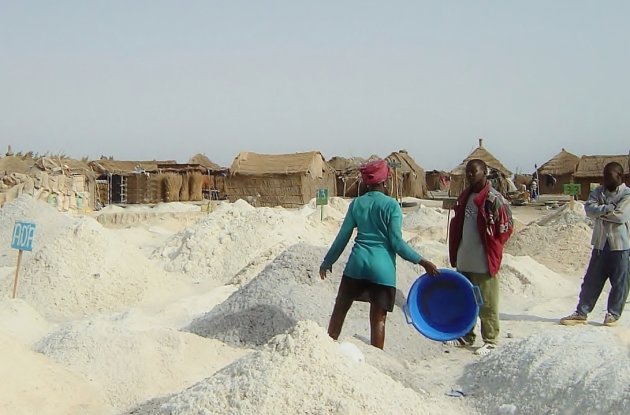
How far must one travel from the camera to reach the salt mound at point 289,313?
177 inches

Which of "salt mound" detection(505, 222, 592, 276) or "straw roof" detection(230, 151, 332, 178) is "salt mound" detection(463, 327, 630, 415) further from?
"straw roof" detection(230, 151, 332, 178)

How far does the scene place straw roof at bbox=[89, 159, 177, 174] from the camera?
23.5m

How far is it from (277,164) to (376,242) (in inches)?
675

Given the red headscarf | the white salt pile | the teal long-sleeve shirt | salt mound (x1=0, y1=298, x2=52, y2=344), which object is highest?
the red headscarf

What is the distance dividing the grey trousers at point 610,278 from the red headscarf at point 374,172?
6.99ft

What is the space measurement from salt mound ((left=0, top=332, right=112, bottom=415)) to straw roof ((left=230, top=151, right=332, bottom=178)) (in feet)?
54.2

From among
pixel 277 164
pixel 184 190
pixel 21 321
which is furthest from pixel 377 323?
pixel 184 190

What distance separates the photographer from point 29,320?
522cm

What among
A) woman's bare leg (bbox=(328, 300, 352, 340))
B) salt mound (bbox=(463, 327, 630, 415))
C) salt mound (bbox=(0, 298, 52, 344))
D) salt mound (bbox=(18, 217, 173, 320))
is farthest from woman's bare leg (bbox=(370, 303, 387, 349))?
salt mound (bbox=(18, 217, 173, 320))

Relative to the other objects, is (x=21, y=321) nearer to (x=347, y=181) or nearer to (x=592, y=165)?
(x=347, y=181)

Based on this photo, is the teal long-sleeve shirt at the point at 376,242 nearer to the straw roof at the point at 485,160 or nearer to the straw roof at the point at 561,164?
the straw roof at the point at 485,160

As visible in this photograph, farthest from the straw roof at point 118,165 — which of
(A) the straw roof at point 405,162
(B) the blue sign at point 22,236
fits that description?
(B) the blue sign at point 22,236

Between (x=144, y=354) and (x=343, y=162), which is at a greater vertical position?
(x=343, y=162)

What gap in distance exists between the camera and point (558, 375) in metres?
3.35
